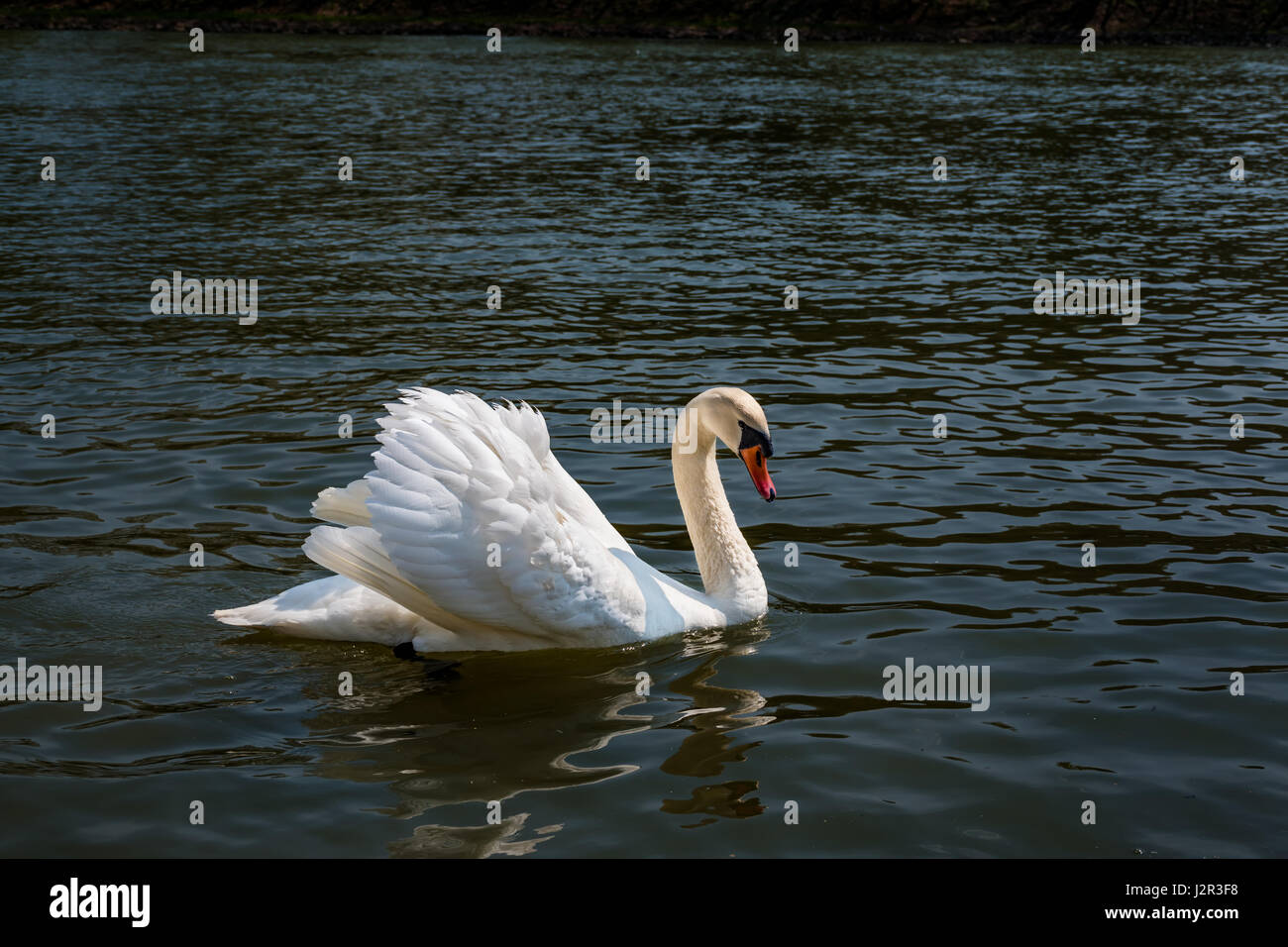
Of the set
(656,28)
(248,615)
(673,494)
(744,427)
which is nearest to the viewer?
(248,615)

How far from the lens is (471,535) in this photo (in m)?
7.34

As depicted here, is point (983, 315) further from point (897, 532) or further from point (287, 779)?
point (287, 779)

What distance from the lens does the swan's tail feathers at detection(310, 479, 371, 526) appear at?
25.7ft

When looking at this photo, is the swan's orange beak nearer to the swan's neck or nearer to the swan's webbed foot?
the swan's neck

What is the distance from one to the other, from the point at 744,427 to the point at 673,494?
2535 millimetres

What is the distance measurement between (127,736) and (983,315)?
11.4 metres

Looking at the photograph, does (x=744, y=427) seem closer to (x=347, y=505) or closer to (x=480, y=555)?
(x=480, y=555)

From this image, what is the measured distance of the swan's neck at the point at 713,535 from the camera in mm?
8547

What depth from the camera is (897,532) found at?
9828mm

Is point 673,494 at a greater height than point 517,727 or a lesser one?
greater

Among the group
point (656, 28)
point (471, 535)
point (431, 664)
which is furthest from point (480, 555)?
point (656, 28)

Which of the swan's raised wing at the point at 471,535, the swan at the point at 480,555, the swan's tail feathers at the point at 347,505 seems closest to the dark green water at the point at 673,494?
the swan at the point at 480,555

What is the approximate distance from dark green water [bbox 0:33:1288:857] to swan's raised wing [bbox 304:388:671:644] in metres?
0.48

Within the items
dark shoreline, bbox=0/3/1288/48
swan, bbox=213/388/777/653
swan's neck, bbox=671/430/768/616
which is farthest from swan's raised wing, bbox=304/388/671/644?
dark shoreline, bbox=0/3/1288/48
